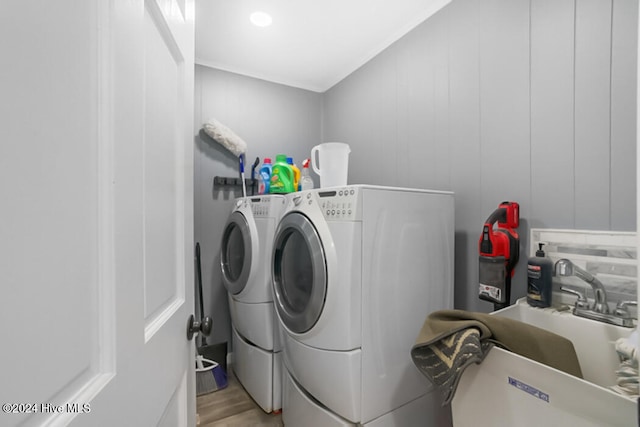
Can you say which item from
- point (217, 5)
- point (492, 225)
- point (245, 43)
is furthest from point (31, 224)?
point (245, 43)

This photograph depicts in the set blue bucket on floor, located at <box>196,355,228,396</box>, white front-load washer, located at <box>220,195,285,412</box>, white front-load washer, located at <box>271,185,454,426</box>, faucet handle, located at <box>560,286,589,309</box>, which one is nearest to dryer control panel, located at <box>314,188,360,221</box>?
white front-load washer, located at <box>271,185,454,426</box>

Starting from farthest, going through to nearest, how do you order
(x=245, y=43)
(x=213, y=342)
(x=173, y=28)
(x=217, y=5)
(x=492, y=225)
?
1. (x=213, y=342)
2. (x=245, y=43)
3. (x=217, y=5)
4. (x=492, y=225)
5. (x=173, y=28)

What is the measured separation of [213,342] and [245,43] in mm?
2286

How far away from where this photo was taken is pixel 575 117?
3.62 ft

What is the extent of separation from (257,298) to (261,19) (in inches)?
68.6

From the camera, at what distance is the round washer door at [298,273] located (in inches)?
45.2

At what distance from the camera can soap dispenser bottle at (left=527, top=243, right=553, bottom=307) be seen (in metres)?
1.08

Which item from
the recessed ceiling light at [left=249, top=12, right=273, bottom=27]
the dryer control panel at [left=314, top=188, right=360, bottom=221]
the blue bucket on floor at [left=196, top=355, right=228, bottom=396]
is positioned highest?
the recessed ceiling light at [left=249, top=12, right=273, bottom=27]

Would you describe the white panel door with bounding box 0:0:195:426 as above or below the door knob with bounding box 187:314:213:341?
above

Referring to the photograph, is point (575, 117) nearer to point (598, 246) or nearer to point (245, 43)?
point (598, 246)

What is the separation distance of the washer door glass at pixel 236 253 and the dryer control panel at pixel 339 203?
773mm

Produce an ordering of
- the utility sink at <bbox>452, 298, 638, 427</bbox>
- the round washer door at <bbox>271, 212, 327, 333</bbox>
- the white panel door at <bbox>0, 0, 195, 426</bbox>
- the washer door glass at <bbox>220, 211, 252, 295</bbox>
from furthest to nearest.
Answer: the washer door glass at <bbox>220, 211, 252, 295</bbox> → the round washer door at <bbox>271, 212, 327, 333</bbox> → the utility sink at <bbox>452, 298, 638, 427</bbox> → the white panel door at <bbox>0, 0, 195, 426</bbox>

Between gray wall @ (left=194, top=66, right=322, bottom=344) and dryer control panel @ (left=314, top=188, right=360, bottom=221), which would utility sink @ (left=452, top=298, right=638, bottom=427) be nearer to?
dryer control panel @ (left=314, top=188, right=360, bottom=221)

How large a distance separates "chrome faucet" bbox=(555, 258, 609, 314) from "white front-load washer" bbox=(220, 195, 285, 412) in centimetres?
127
